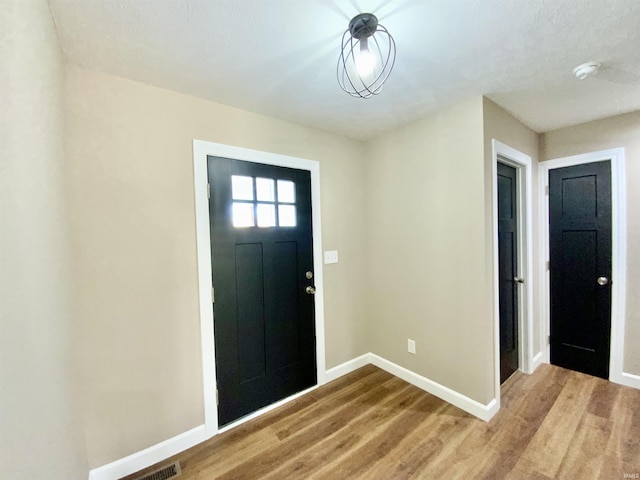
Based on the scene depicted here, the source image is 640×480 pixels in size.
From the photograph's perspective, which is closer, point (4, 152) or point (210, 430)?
point (4, 152)

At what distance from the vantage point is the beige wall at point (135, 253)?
4.86ft

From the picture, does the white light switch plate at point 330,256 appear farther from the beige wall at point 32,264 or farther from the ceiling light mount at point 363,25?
the beige wall at point 32,264

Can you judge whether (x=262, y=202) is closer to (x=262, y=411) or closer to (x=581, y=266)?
(x=262, y=411)

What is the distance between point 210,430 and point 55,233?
62.6 inches

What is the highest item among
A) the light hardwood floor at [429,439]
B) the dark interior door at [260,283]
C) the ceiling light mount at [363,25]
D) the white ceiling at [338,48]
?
the white ceiling at [338,48]

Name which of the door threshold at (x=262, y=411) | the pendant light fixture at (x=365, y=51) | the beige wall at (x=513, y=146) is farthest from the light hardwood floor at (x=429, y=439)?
the pendant light fixture at (x=365, y=51)

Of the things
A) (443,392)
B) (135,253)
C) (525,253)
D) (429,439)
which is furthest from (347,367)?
(135,253)

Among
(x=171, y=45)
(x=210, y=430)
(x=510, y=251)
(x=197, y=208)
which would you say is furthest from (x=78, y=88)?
(x=510, y=251)

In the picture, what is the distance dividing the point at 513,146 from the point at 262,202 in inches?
87.2

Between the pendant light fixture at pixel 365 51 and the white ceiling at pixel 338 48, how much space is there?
1.6 inches

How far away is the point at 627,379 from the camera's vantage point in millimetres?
2291

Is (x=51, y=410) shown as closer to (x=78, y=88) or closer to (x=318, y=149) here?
(x=78, y=88)

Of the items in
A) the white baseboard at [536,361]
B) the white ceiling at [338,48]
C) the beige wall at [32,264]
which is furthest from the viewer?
the white baseboard at [536,361]

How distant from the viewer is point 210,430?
6.07ft
